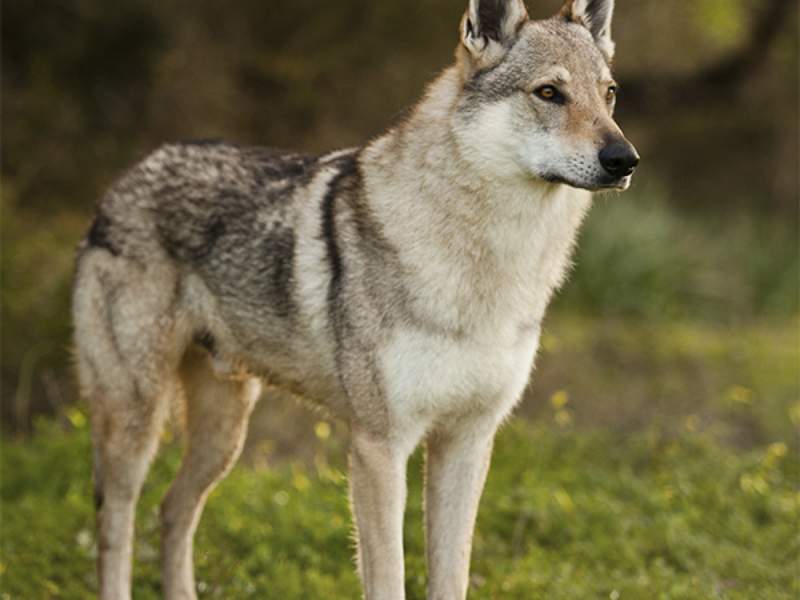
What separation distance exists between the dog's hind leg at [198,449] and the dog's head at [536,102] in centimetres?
191

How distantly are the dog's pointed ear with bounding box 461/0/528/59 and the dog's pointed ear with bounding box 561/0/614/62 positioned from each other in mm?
309

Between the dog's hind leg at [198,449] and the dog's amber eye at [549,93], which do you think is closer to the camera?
the dog's amber eye at [549,93]

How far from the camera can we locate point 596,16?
4.77m

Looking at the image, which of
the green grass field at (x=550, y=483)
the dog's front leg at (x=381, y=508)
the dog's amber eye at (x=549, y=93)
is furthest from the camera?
the green grass field at (x=550, y=483)

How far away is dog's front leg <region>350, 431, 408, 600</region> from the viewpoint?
4.39m

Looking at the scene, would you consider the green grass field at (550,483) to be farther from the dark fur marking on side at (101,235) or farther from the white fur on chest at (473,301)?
the dark fur marking on side at (101,235)

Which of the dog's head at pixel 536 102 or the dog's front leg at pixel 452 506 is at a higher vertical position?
the dog's head at pixel 536 102

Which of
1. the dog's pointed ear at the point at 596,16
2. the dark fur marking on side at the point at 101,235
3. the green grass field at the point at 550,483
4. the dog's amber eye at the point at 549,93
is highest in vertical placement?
the dog's pointed ear at the point at 596,16

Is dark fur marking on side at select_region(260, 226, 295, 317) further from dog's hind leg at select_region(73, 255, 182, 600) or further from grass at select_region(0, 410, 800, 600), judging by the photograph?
grass at select_region(0, 410, 800, 600)

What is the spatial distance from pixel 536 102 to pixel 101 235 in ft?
7.32

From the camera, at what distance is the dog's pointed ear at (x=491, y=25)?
4438 mm

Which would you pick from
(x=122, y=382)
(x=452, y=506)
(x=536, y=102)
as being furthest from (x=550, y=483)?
(x=536, y=102)

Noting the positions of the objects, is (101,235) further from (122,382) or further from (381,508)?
(381,508)

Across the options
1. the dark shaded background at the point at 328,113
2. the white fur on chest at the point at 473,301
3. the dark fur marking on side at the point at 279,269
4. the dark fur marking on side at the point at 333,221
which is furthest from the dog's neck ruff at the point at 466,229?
the dark shaded background at the point at 328,113
